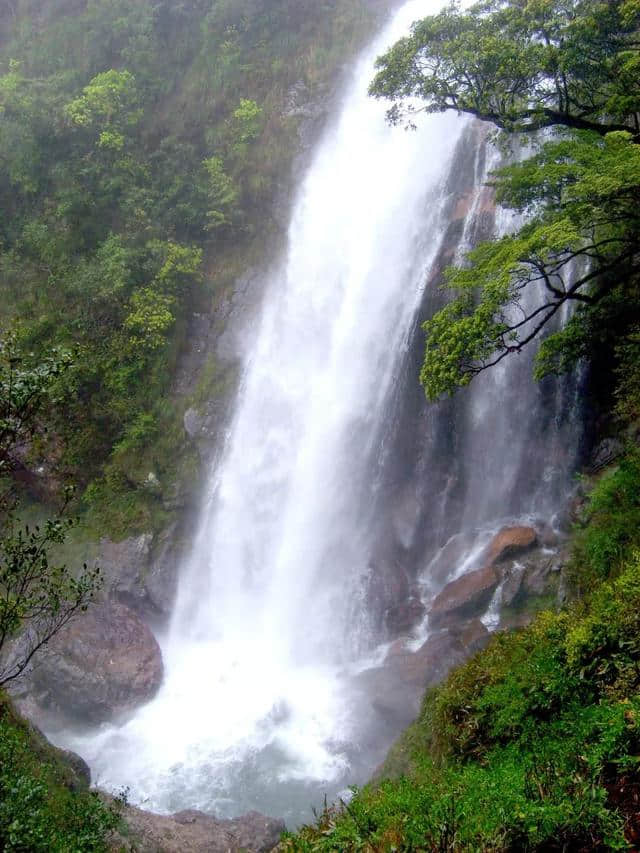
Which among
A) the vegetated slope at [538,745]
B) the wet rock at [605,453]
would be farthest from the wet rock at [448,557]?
the vegetated slope at [538,745]

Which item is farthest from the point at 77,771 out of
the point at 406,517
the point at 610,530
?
the point at 406,517

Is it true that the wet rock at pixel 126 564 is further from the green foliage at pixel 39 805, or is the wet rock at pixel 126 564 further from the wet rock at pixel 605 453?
the wet rock at pixel 605 453

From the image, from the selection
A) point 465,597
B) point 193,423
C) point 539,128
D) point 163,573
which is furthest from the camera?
point 193,423

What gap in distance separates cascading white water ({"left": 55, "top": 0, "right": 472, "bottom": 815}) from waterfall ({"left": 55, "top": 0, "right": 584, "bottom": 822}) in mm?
41


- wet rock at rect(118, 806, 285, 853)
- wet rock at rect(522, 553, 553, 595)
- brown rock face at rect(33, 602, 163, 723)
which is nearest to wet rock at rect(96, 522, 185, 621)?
brown rock face at rect(33, 602, 163, 723)

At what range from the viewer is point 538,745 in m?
4.72

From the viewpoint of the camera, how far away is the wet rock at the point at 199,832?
7.95 meters

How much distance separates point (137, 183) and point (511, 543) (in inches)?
647

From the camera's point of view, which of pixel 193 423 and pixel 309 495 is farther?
pixel 193 423

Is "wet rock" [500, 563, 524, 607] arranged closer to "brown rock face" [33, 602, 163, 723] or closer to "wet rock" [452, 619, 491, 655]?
"wet rock" [452, 619, 491, 655]

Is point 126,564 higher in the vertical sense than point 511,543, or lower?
higher

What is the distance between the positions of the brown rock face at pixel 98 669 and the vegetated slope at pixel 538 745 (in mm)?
7585

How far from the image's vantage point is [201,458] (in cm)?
1628

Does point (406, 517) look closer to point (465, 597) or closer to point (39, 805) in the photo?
point (465, 597)
